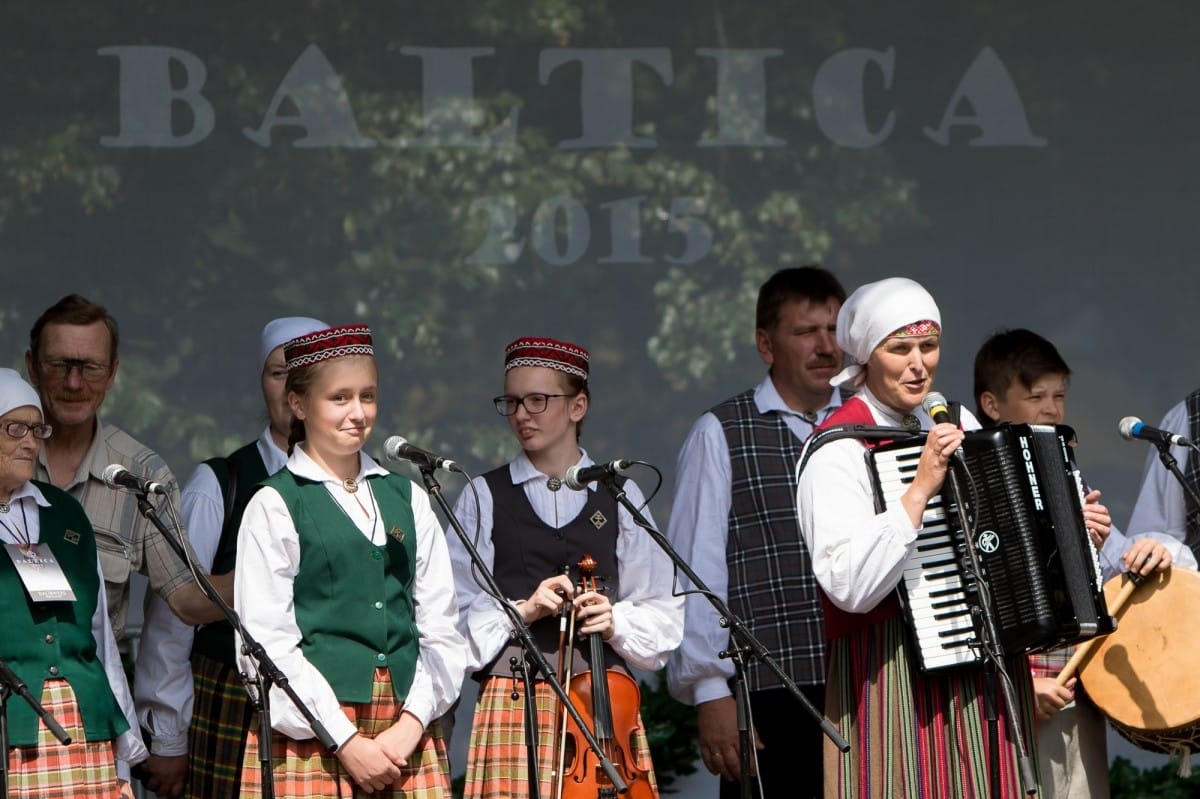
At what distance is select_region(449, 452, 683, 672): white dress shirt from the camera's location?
4.58 meters

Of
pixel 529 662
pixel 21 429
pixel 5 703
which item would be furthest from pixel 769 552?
pixel 5 703

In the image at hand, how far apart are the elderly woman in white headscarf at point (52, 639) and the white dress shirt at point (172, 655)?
1.72 ft

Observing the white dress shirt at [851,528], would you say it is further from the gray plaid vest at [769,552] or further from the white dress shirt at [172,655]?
the white dress shirt at [172,655]

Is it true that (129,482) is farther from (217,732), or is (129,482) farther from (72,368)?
(217,732)

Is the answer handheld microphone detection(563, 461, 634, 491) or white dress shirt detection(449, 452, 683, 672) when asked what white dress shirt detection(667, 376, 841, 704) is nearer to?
white dress shirt detection(449, 452, 683, 672)

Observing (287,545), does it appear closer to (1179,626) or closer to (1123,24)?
(1179,626)

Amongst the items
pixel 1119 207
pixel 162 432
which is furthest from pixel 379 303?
pixel 1119 207

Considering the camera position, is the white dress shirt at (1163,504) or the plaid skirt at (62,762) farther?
the white dress shirt at (1163,504)

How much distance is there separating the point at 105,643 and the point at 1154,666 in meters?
2.67

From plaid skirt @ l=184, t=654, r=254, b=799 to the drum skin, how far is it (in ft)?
7.41

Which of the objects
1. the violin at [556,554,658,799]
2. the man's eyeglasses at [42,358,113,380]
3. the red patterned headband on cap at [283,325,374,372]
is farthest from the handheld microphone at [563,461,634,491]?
the man's eyeglasses at [42,358,113,380]

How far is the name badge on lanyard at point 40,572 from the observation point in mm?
4098

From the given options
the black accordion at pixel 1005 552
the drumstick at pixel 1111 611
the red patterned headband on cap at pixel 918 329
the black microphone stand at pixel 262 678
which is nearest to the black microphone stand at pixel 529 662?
the black microphone stand at pixel 262 678

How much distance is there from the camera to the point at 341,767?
3996 millimetres
